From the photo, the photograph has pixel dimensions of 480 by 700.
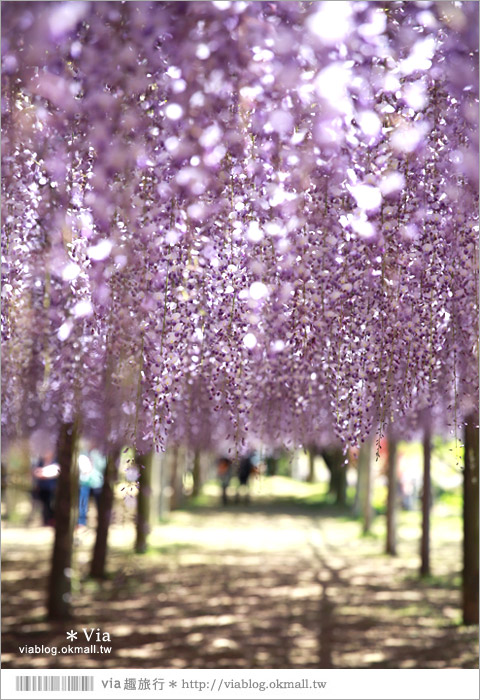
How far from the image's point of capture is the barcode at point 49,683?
3.15 metres

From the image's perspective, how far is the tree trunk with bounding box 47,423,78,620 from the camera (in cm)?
727

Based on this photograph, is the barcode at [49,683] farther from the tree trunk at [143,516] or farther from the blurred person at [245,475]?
the blurred person at [245,475]


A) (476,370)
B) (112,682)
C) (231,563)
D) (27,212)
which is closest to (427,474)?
(231,563)

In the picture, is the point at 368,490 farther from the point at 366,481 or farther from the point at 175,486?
the point at 175,486

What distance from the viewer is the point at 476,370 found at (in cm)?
351

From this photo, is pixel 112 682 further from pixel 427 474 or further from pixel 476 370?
pixel 427 474

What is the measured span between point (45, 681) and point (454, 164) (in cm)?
268

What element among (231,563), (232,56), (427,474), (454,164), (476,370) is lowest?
(231,563)

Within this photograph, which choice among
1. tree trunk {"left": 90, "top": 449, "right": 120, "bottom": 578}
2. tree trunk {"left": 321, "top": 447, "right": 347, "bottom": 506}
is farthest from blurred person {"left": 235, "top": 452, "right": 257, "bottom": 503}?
tree trunk {"left": 90, "top": 449, "right": 120, "bottom": 578}

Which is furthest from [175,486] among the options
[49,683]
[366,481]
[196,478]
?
[49,683]

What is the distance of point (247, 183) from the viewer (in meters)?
2.80

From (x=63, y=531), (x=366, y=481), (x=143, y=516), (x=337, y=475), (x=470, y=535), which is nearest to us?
(x=470, y=535)

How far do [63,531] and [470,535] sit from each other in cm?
384

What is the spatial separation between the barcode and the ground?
0.55 meters
